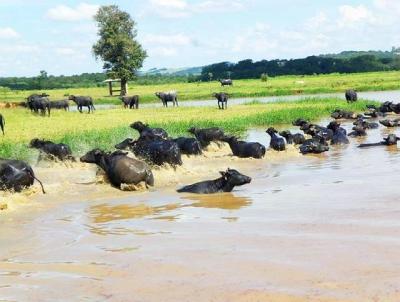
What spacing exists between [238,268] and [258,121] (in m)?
20.6

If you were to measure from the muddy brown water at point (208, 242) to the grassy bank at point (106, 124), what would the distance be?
16.4ft

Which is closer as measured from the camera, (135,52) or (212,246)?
(212,246)

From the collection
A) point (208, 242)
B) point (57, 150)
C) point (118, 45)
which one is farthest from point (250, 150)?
point (118, 45)

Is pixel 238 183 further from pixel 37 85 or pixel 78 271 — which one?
pixel 37 85

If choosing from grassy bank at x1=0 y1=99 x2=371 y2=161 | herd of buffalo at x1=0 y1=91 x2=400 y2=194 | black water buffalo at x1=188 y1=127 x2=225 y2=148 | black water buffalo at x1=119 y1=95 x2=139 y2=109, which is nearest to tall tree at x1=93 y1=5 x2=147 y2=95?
black water buffalo at x1=119 y1=95 x2=139 y2=109

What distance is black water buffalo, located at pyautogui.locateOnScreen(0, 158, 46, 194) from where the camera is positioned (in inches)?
428

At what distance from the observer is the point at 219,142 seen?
17938mm

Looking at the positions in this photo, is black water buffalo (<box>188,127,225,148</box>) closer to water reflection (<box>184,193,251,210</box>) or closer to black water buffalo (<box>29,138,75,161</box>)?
black water buffalo (<box>29,138,75,161</box>)

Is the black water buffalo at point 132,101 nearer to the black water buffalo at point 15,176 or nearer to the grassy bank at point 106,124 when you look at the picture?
the grassy bank at point 106,124

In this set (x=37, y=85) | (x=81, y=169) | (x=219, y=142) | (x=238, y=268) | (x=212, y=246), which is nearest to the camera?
(x=238, y=268)

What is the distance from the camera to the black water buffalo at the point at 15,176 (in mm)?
10883

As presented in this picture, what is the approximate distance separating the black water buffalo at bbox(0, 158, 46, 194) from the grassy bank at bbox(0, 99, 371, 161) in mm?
4459

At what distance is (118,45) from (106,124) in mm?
30509

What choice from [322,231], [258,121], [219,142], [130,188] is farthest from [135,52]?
[322,231]
